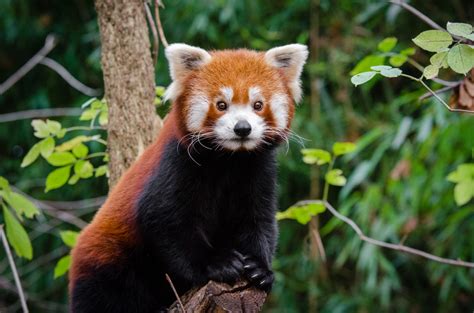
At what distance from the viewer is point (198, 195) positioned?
2.62m

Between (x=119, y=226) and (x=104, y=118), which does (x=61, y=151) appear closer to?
(x=104, y=118)

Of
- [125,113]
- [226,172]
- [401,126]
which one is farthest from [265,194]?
[401,126]

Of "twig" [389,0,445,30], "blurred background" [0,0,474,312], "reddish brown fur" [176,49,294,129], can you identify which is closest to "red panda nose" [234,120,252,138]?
"reddish brown fur" [176,49,294,129]

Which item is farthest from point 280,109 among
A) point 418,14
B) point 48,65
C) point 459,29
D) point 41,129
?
point 48,65

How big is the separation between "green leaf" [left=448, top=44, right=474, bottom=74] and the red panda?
0.79 meters

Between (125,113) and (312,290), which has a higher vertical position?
(125,113)

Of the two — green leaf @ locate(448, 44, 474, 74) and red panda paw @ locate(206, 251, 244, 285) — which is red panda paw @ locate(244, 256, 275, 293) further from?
green leaf @ locate(448, 44, 474, 74)

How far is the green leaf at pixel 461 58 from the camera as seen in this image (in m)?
1.83

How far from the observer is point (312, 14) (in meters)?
5.82

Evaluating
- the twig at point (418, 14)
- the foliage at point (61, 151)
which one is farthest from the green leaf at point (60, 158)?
the twig at point (418, 14)

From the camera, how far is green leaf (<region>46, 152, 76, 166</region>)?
301 centimetres

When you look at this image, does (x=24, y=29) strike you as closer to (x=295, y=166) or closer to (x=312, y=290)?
(x=295, y=166)

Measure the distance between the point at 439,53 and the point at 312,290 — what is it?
411 centimetres

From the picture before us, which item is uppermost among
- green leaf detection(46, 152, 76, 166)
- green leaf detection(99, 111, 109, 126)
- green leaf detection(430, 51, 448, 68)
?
green leaf detection(430, 51, 448, 68)
